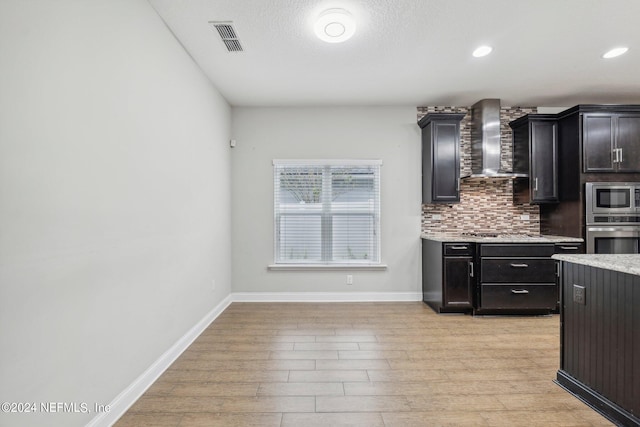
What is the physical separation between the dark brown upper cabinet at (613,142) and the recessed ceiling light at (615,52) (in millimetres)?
869

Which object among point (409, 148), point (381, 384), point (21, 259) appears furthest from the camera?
point (409, 148)

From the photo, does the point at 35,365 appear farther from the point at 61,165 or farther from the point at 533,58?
the point at 533,58

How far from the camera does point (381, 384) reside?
7.30ft

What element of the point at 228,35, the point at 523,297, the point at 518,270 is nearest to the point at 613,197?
the point at 518,270

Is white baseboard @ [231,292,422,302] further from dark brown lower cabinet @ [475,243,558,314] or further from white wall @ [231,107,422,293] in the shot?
dark brown lower cabinet @ [475,243,558,314]

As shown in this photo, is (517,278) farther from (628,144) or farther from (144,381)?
(144,381)

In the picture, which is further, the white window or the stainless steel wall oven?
the white window

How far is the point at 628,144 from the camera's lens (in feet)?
12.4

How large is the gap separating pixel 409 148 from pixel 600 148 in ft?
7.39

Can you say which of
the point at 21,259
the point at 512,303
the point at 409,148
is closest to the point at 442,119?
the point at 409,148

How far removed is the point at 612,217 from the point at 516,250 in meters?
1.24

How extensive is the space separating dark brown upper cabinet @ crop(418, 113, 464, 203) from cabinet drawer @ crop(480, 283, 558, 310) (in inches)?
50.4

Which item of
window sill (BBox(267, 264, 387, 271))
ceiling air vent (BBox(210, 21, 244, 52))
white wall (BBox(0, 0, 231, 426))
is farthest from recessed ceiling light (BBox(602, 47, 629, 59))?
white wall (BBox(0, 0, 231, 426))

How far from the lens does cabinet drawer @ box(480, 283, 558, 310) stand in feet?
12.1
